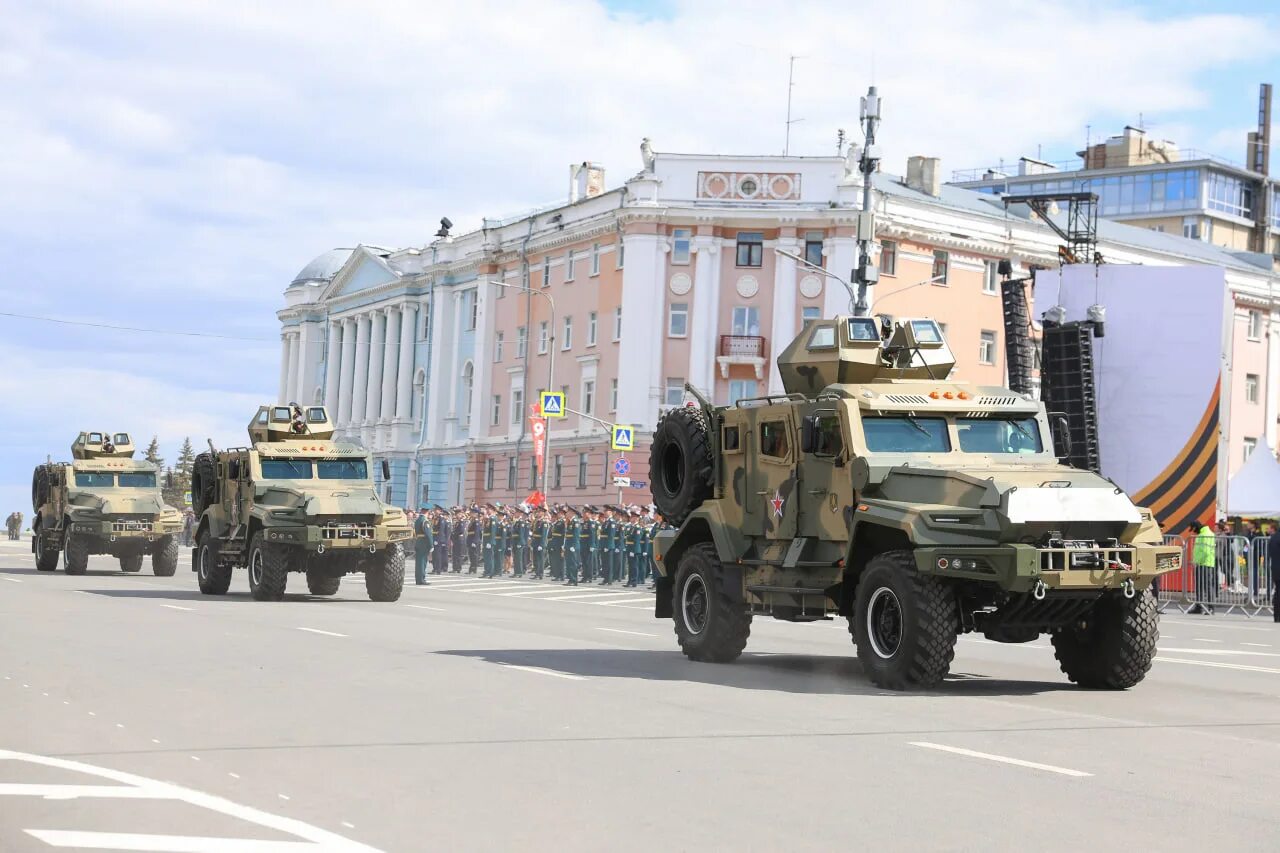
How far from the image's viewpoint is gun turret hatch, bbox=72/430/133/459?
39594 millimetres

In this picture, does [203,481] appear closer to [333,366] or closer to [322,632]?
[322,632]

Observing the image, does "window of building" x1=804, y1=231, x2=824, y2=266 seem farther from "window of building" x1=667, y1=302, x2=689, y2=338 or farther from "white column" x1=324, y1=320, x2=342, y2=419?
"white column" x1=324, y1=320, x2=342, y2=419

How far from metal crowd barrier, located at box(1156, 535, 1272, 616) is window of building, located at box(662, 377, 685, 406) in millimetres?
33440

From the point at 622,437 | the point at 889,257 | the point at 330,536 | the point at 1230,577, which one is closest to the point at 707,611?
the point at 330,536

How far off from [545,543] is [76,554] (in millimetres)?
11458

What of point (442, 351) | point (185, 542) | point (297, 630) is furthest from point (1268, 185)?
point (297, 630)

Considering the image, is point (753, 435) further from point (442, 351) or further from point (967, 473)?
point (442, 351)

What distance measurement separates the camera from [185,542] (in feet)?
237

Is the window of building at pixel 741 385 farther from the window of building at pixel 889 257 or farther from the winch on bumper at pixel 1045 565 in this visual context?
the winch on bumper at pixel 1045 565

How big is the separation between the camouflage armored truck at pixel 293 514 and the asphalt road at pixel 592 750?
780cm

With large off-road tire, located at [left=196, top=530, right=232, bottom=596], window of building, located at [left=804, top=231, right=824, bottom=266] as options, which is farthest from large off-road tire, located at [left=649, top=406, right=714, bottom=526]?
window of building, located at [left=804, top=231, right=824, bottom=266]

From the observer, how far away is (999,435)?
49.2 ft

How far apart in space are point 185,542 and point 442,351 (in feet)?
48.6

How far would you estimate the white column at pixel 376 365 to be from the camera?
87.9m
